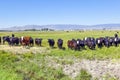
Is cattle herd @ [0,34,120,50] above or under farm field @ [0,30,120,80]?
above

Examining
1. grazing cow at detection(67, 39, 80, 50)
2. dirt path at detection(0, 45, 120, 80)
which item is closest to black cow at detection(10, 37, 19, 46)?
grazing cow at detection(67, 39, 80, 50)

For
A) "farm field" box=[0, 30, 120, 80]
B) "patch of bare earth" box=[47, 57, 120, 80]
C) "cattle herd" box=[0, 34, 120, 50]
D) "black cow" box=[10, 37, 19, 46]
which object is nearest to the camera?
"farm field" box=[0, 30, 120, 80]

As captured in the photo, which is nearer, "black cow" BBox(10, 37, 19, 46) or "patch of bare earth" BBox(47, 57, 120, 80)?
"patch of bare earth" BBox(47, 57, 120, 80)

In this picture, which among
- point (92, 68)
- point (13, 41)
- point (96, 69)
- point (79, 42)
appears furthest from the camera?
point (13, 41)

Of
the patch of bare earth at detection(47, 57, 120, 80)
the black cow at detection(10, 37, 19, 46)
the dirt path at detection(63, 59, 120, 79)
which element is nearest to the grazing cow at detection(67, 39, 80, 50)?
the patch of bare earth at detection(47, 57, 120, 80)

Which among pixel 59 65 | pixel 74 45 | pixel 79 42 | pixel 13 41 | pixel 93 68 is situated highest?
pixel 79 42

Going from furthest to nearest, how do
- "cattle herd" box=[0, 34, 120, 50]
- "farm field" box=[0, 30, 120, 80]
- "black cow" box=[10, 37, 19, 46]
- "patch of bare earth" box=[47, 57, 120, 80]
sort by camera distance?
"black cow" box=[10, 37, 19, 46] → "cattle herd" box=[0, 34, 120, 50] → "patch of bare earth" box=[47, 57, 120, 80] → "farm field" box=[0, 30, 120, 80]

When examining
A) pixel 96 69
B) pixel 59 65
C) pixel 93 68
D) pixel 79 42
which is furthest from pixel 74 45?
pixel 96 69

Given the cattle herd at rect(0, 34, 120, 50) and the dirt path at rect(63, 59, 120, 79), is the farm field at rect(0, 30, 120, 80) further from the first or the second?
the cattle herd at rect(0, 34, 120, 50)

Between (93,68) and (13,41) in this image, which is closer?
(93,68)

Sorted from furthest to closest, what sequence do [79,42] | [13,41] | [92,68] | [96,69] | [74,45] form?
[13,41] → [79,42] → [74,45] → [92,68] → [96,69]

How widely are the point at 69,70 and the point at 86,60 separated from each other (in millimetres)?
5781

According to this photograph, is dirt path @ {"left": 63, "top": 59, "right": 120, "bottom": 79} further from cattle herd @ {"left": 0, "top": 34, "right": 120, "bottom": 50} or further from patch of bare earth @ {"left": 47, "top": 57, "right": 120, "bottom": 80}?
cattle herd @ {"left": 0, "top": 34, "right": 120, "bottom": 50}

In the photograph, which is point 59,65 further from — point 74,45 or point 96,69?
point 74,45
